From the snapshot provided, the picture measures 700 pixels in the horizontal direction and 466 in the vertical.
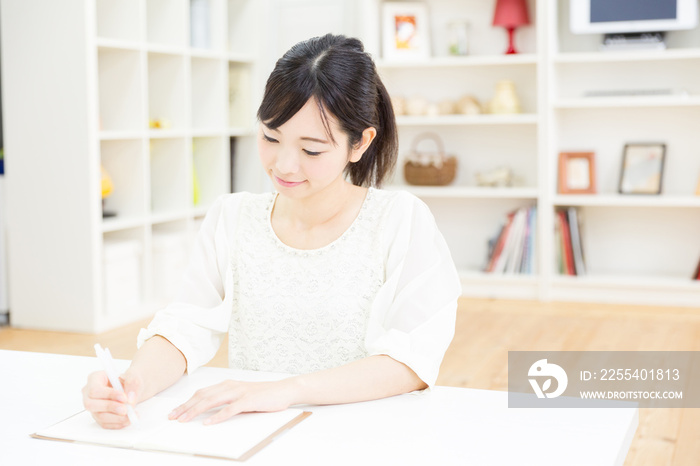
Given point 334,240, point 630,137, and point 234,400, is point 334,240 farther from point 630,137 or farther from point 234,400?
point 630,137

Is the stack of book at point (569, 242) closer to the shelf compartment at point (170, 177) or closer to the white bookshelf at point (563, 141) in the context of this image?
the white bookshelf at point (563, 141)

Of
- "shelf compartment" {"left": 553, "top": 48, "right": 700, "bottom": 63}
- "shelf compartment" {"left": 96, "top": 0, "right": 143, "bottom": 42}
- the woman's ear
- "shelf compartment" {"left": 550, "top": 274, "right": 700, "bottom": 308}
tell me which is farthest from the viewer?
"shelf compartment" {"left": 550, "top": 274, "right": 700, "bottom": 308}

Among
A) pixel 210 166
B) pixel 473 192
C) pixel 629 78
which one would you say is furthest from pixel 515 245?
pixel 210 166

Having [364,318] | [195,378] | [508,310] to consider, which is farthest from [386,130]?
[508,310]

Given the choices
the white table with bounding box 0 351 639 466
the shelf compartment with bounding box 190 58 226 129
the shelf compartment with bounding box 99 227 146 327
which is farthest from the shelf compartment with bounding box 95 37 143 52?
the white table with bounding box 0 351 639 466

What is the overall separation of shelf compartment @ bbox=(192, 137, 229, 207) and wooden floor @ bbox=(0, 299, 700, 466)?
3.38 ft

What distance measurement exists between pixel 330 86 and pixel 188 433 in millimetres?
581

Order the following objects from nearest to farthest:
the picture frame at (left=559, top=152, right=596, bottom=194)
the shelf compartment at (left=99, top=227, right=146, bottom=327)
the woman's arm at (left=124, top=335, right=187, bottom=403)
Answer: the woman's arm at (left=124, top=335, right=187, bottom=403) → the shelf compartment at (left=99, top=227, right=146, bottom=327) → the picture frame at (left=559, top=152, right=596, bottom=194)

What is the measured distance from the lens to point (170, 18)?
Result: 4277 millimetres

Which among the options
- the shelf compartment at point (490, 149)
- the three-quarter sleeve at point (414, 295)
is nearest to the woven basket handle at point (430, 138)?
the shelf compartment at point (490, 149)

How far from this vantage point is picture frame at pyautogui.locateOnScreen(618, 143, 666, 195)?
14.3 ft

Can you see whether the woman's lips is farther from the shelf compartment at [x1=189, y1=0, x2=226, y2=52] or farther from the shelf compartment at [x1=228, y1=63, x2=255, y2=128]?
the shelf compartment at [x1=228, y1=63, x2=255, y2=128]

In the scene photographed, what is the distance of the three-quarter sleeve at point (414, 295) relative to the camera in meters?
1.32

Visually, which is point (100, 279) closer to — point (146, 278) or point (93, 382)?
point (146, 278)
